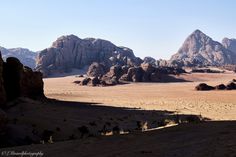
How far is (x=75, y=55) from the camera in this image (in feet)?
477

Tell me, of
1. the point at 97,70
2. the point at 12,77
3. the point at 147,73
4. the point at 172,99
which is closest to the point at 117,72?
the point at 147,73

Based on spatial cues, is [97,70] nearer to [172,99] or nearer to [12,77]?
[172,99]

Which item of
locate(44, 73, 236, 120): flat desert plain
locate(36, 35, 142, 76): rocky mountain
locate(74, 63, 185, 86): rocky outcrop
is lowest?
locate(44, 73, 236, 120): flat desert plain

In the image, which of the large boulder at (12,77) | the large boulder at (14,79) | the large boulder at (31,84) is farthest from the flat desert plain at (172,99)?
the large boulder at (12,77)

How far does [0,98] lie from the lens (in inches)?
1016

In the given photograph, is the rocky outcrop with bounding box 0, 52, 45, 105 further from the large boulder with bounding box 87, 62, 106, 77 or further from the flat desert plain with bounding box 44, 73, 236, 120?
the large boulder with bounding box 87, 62, 106, 77

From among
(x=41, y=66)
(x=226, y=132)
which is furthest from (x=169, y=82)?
(x=226, y=132)

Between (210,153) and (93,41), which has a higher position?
(93,41)

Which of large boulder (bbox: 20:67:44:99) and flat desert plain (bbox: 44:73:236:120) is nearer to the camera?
large boulder (bbox: 20:67:44:99)

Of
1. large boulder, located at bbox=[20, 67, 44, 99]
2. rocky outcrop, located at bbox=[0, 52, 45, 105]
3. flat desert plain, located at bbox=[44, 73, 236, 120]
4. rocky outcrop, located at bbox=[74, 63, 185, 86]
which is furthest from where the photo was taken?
rocky outcrop, located at bbox=[74, 63, 185, 86]

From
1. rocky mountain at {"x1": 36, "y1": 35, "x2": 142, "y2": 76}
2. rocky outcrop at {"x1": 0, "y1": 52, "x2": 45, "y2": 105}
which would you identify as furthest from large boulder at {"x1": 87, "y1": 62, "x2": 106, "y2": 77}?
rocky outcrop at {"x1": 0, "y1": 52, "x2": 45, "y2": 105}

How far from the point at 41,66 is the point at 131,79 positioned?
47.6 m

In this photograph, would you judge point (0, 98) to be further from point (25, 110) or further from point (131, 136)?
point (131, 136)

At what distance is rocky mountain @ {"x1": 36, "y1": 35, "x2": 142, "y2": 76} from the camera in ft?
450
